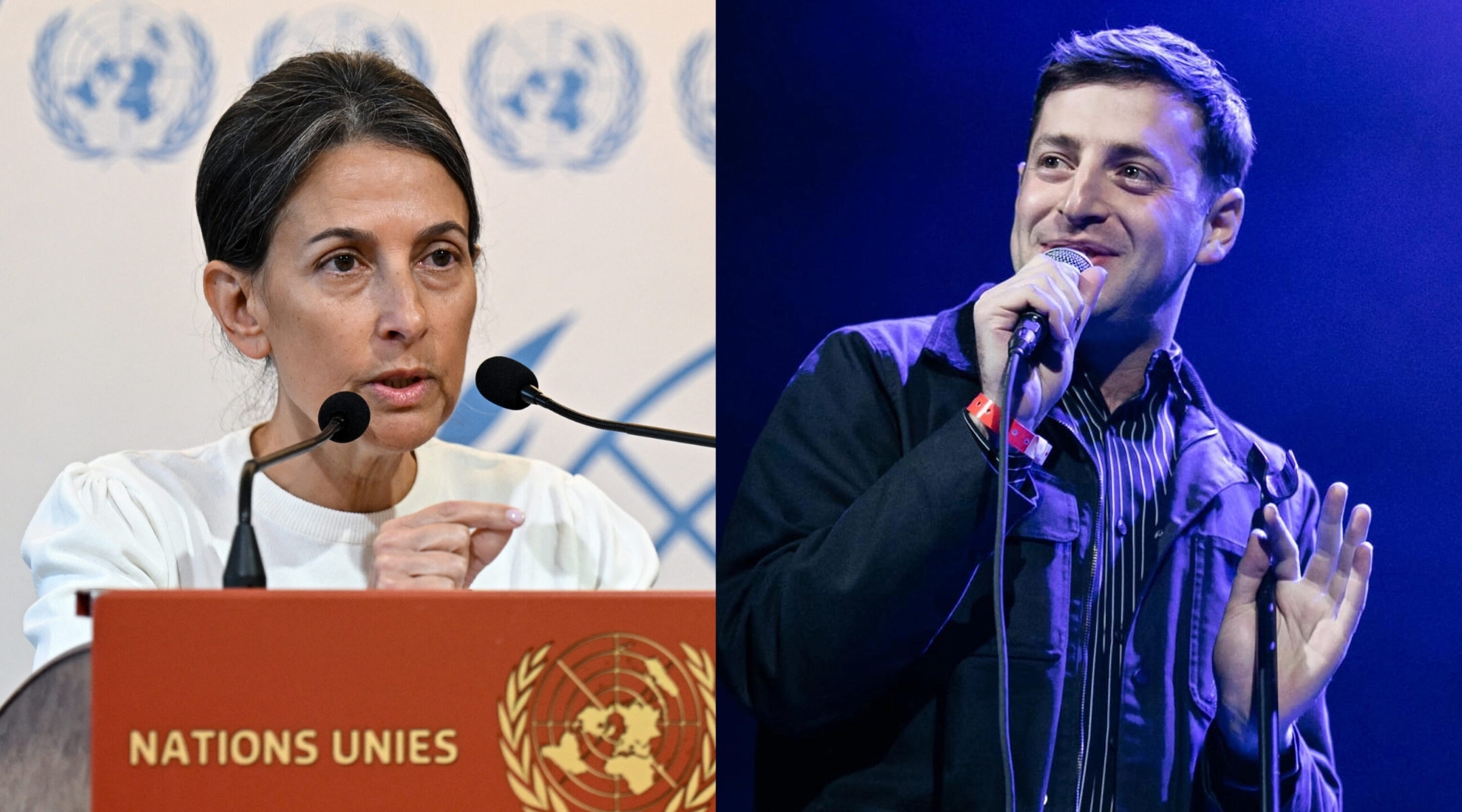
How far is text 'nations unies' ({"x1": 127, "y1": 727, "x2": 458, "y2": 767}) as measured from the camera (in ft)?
3.42

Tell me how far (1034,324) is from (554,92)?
1012mm

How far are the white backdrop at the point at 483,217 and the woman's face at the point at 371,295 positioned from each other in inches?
2.5

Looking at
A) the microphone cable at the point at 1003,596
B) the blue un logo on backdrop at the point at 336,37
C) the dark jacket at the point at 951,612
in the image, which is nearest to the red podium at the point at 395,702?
the dark jacket at the point at 951,612

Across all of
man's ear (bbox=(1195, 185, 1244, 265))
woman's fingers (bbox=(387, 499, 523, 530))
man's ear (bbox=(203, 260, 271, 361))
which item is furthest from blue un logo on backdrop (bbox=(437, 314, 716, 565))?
man's ear (bbox=(1195, 185, 1244, 265))

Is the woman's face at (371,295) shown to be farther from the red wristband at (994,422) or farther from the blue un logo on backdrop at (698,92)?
the red wristband at (994,422)

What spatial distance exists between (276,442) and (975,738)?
121 centimetres

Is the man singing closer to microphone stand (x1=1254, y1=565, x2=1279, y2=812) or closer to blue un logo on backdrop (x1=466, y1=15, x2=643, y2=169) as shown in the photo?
microphone stand (x1=1254, y1=565, x2=1279, y2=812)

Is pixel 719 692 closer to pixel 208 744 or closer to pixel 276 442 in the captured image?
pixel 208 744

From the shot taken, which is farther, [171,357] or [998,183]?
[171,357]

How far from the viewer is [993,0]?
4.05ft

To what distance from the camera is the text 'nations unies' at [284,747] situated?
1041mm

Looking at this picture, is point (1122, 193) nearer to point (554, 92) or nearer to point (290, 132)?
point (554, 92)

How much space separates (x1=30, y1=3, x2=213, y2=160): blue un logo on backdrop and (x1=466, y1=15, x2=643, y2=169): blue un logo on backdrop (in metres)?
0.43

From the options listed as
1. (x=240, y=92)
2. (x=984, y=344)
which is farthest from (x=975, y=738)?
(x=240, y=92)
